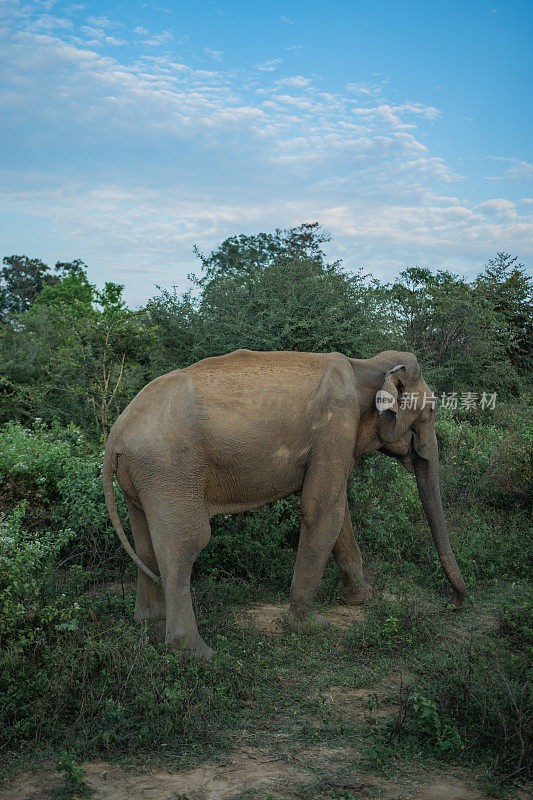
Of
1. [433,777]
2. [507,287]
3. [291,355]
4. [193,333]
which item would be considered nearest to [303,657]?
[433,777]

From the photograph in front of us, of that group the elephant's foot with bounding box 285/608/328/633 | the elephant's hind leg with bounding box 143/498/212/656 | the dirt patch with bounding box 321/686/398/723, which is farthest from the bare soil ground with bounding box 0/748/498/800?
the elephant's foot with bounding box 285/608/328/633

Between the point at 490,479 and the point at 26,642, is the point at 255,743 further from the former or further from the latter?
the point at 490,479

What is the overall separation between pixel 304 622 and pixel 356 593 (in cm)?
112

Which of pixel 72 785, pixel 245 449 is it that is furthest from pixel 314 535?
pixel 72 785

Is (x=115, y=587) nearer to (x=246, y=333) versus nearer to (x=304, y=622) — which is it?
(x=304, y=622)

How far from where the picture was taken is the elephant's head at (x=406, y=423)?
22.3 feet

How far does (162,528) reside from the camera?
5691mm

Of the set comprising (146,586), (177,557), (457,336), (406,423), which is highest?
(457,336)

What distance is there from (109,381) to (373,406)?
7044mm

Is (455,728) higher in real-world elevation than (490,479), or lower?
lower

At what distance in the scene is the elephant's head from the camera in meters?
6.79

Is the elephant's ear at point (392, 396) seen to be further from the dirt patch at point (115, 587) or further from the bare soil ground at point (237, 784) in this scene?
the bare soil ground at point (237, 784)

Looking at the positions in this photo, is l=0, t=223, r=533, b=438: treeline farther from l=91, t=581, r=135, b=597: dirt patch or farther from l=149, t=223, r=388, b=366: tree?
l=91, t=581, r=135, b=597: dirt patch

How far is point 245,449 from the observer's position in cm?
597
